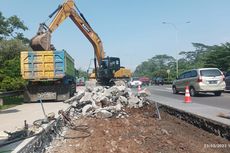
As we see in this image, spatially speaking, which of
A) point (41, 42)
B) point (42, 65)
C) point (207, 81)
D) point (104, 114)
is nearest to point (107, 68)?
point (41, 42)

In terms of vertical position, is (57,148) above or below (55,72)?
below

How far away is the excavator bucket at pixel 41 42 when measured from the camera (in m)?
22.9

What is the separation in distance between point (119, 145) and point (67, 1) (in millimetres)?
20652

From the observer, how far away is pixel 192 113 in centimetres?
1237

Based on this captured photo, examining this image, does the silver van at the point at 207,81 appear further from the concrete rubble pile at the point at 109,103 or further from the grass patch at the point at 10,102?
the grass patch at the point at 10,102

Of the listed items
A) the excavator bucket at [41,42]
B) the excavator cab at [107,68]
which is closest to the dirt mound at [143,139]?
the excavator bucket at [41,42]

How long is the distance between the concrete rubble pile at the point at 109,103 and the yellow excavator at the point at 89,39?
7.13 metres

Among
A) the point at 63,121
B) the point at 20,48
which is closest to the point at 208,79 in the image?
the point at 63,121

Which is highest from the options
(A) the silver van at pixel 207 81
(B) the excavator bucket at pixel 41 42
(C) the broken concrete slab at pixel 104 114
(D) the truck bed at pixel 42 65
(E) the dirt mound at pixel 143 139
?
(B) the excavator bucket at pixel 41 42

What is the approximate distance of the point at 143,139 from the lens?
30.3 feet

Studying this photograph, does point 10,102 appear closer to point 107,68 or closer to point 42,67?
point 42,67

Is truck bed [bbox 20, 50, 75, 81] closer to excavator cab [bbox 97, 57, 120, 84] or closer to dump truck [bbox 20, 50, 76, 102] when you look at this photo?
dump truck [bbox 20, 50, 76, 102]

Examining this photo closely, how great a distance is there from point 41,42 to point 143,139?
49.6 feet

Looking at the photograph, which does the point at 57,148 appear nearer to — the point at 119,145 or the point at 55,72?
the point at 119,145
